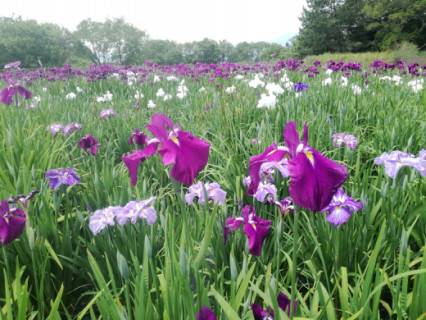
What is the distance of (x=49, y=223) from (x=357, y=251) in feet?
5.91

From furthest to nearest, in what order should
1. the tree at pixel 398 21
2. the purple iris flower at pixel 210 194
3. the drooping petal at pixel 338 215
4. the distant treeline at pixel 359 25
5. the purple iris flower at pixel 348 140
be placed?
the distant treeline at pixel 359 25, the tree at pixel 398 21, the purple iris flower at pixel 348 140, the purple iris flower at pixel 210 194, the drooping petal at pixel 338 215

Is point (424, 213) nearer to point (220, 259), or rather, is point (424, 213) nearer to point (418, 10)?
point (220, 259)

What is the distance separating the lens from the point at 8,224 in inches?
53.1

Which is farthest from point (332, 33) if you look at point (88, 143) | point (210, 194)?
point (210, 194)

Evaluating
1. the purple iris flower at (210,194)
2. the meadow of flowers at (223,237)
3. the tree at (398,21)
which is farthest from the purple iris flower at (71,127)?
the tree at (398,21)

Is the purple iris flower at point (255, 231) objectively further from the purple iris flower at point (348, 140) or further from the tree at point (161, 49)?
the tree at point (161, 49)

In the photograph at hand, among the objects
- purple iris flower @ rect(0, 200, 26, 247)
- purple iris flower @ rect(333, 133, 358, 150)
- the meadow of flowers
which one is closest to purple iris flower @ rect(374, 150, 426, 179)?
the meadow of flowers

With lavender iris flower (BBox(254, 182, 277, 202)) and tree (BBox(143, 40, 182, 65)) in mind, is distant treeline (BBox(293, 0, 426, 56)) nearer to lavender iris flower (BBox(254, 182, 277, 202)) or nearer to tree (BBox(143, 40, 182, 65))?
tree (BBox(143, 40, 182, 65))

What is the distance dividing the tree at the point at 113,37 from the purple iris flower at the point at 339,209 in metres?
62.2

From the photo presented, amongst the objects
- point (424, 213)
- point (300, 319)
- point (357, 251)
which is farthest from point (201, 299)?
point (424, 213)

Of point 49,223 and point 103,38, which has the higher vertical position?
point 103,38

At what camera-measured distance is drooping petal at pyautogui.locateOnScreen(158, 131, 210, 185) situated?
1.00m

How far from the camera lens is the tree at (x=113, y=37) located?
58.7 meters

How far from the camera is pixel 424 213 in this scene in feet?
5.64
